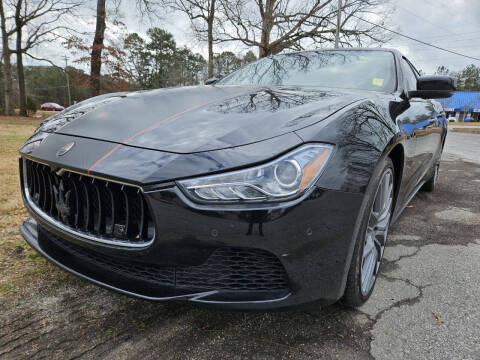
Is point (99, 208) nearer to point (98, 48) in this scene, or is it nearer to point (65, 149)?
point (65, 149)

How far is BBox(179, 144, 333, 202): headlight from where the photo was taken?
1098mm

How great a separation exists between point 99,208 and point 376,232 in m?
1.40

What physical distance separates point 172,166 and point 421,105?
2.18 metres

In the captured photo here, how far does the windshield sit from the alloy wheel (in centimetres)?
74

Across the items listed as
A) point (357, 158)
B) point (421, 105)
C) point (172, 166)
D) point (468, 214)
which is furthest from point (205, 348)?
point (468, 214)

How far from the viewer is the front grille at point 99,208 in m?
1.21

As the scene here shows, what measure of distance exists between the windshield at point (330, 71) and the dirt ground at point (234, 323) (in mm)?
1263

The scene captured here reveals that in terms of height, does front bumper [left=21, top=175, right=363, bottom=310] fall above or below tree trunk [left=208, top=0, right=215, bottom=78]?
below

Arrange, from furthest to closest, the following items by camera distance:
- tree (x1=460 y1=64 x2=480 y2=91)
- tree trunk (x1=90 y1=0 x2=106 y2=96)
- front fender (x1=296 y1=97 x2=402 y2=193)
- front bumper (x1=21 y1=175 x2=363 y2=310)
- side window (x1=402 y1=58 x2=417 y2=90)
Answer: tree (x1=460 y1=64 x2=480 y2=91), tree trunk (x1=90 y1=0 x2=106 y2=96), side window (x1=402 y1=58 x2=417 y2=90), front fender (x1=296 y1=97 x2=402 y2=193), front bumper (x1=21 y1=175 x2=363 y2=310)

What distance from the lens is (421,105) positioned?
98.3 inches

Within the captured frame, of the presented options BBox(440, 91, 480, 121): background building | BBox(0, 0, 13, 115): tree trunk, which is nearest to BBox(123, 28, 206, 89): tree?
BBox(0, 0, 13, 115): tree trunk

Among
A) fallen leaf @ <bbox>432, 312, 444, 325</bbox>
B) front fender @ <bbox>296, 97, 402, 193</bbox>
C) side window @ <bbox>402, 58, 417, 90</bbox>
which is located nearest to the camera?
front fender @ <bbox>296, 97, 402, 193</bbox>

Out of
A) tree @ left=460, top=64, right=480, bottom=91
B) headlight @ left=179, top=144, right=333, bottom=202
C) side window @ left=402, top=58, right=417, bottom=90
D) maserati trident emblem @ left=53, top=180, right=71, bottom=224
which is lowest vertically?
maserati trident emblem @ left=53, top=180, right=71, bottom=224

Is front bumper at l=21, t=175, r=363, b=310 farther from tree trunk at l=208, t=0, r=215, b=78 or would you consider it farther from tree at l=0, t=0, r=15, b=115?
tree at l=0, t=0, r=15, b=115
